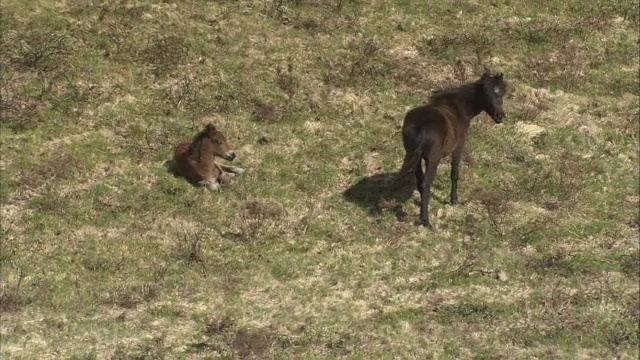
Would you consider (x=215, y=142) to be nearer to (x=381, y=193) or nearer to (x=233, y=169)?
(x=233, y=169)

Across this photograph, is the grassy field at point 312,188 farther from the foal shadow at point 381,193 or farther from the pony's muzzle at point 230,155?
the pony's muzzle at point 230,155

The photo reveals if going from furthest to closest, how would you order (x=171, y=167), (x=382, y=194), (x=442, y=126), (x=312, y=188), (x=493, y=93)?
(x=171, y=167) → (x=312, y=188) → (x=382, y=194) → (x=493, y=93) → (x=442, y=126)

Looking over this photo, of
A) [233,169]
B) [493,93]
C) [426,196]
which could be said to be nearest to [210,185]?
[233,169]

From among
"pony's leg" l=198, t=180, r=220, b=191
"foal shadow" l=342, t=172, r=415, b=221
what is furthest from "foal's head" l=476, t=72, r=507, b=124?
"pony's leg" l=198, t=180, r=220, b=191

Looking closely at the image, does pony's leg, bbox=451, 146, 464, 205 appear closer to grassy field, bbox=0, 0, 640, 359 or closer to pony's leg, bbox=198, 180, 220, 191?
grassy field, bbox=0, 0, 640, 359

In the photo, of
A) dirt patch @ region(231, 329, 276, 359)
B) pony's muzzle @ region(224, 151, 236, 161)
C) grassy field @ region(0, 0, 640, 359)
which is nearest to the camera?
dirt patch @ region(231, 329, 276, 359)

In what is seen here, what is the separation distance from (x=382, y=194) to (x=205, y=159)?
12.8 ft

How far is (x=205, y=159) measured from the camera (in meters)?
14.8

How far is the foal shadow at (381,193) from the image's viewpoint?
14.5 meters

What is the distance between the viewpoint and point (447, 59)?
19.9 meters

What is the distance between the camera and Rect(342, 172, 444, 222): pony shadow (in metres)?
Answer: 14.5

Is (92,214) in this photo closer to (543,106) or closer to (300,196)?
(300,196)

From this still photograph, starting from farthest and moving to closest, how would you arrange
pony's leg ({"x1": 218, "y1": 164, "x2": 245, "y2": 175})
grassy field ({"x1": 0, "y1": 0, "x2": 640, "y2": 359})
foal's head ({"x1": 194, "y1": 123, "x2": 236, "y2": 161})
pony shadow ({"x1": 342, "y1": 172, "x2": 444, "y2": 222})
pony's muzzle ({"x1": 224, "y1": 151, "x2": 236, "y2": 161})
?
pony's leg ({"x1": 218, "y1": 164, "x2": 245, "y2": 175})
pony's muzzle ({"x1": 224, "y1": 151, "x2": 236, "y2": 161})
foal's head ({"x1": 194, "y1": 123, "x2": 236, "y2": 161})
pony shadow ({"x1": 342, "y1": 172, "x2": 444, "y2": 222})
grassy field ({"x1": 0, "y1": 0, "x2": 640, "y2": 359})

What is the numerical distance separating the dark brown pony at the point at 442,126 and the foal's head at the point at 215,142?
3.94 metres
